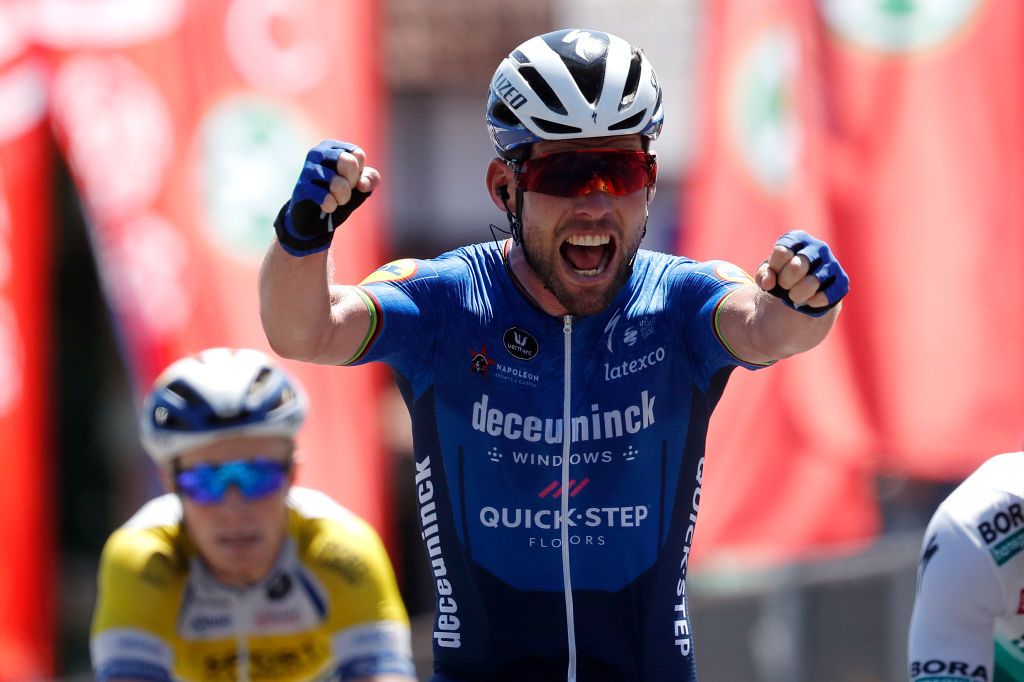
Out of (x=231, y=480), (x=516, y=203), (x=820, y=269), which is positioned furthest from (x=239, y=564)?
(x=820, y=269)

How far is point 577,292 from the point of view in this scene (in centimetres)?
393

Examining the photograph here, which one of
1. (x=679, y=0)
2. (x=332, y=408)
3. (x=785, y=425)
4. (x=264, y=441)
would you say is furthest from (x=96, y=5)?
(x=679, y=0)

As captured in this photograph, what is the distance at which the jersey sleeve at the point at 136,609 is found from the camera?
494 cm

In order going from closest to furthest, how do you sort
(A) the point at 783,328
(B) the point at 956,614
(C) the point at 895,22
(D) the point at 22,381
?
(A) the point at 783,328
(B) the point at 956,614
(D) the point at 22,381
(C) the point at 895,22

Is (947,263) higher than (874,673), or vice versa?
(947,263)

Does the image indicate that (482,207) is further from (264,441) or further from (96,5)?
(264,441)

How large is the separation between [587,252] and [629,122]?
353 millimetres

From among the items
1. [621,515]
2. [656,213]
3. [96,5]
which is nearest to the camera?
[621,515]

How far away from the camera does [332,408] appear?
8656 millimetres

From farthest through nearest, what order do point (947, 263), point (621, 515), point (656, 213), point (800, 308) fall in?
point (656, 213), point (947, 263), point (621, 515), point (800, 308)

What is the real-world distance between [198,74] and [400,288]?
4.93 meters

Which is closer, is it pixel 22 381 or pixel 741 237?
pixel 22 381

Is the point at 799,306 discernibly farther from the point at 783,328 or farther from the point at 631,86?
the point at 631,86

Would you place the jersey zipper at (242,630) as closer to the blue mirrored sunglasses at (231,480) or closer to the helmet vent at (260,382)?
the blue mirrored sunglasses at (231,480)
